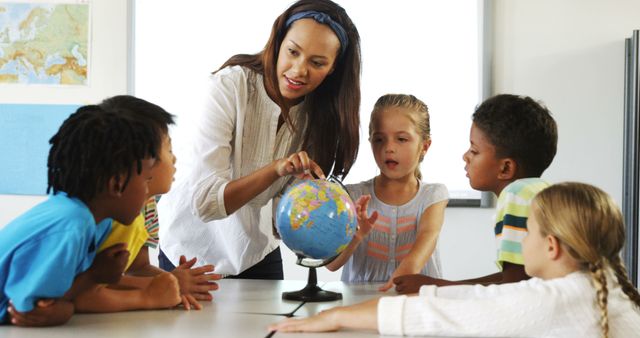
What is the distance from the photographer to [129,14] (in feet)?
14.5

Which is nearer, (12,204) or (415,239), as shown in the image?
(415,239)

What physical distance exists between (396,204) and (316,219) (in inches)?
28.3

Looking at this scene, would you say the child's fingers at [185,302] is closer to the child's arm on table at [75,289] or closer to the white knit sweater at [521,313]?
the child's arm on table at [75,289]

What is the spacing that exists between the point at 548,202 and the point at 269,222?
46.6 inches

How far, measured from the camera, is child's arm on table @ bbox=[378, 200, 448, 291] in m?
2.24

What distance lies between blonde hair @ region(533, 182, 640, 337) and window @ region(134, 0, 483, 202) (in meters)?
2.61

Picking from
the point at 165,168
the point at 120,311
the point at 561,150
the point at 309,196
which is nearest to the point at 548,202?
the point at 309,196

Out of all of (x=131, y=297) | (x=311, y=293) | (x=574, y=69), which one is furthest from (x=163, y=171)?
(x=574, y=69)

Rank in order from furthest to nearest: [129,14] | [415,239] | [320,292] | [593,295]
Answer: [129,14]
[415,239]
[320,292]
[593,295]

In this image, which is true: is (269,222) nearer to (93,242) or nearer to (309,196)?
(309,196)

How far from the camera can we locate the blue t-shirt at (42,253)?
1497mm

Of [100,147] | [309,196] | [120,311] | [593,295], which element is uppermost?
[100,147]

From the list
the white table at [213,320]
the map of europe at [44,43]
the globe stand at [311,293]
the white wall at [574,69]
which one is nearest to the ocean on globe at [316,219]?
the globe stand at [311,293]

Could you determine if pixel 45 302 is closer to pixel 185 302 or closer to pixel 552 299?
→ pixel 185 302
